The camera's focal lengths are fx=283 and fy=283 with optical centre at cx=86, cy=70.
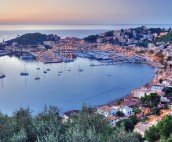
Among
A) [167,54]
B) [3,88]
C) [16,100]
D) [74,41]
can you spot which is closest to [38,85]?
[3,88]

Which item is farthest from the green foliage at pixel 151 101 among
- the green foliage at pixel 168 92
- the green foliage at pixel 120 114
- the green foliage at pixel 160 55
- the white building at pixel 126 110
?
the green foliage at pixel 160 55

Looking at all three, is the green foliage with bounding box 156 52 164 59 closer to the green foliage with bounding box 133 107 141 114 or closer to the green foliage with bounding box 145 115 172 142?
the green foliage with bounding box 133 107 141 114

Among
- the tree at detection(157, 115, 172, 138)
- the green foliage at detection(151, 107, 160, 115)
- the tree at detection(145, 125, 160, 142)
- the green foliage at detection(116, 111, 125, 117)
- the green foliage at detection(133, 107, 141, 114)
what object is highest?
the tree at detection(157, 115, 172, 138)

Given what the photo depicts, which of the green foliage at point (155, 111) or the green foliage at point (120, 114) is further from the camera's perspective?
the green foliage at point (120, 114)

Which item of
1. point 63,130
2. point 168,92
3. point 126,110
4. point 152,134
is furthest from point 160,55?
point 63,130

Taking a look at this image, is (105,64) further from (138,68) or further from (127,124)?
(127,124)

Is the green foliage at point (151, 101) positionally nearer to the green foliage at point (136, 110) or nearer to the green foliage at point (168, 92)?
the green foliage at point (136, 110)

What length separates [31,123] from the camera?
2.97 meters

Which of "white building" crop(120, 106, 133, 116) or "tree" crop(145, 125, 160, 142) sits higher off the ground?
"tree" crop(145, 125, 160, 142)

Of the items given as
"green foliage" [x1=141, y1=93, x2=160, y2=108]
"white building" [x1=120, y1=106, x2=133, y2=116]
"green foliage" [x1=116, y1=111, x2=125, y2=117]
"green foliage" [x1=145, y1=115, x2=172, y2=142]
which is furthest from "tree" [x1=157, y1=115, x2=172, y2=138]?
"green foliage" [x1=141, y1=93, x2=160, y2=108]

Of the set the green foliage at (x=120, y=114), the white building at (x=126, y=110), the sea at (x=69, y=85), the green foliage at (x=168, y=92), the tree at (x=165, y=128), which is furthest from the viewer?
the sea at (x=69, y=85)

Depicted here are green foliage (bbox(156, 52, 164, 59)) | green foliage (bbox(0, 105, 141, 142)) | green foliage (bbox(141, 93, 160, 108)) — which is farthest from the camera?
green foliage (bbox(156, 52, 164, 59))

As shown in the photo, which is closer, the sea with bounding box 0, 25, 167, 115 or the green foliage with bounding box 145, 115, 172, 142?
the green foliage with bounding box 145, 115, 172, 142

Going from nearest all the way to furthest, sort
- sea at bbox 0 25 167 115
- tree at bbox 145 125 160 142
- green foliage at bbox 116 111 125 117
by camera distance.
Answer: tree at bbox 145 125 160 142, green foliage at bbox 116 111 125 117, sea at bbox 0 25 167 115
